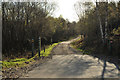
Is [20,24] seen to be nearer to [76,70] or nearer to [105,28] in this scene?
[105,28]

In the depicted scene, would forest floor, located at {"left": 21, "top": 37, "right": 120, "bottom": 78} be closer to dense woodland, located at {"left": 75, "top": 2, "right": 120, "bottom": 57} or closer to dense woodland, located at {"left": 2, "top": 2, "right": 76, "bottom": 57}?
dense woodland, located at {"left": 75, "top": 2, "right": 120, "bottom": 57}

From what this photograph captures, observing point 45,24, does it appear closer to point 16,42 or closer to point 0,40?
point 16,42

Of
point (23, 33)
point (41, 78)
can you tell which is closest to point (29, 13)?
point (23, 33)

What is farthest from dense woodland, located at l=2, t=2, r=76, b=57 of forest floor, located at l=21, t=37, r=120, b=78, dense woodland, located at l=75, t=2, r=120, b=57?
forest floor, located at l=21, t=37, r=120, b=78

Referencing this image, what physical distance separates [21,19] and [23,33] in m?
3.06

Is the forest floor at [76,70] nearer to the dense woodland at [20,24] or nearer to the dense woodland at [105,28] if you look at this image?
the dense woodland at [105,28]

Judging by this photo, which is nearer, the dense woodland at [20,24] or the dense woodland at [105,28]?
the dense woodland at [105,28]

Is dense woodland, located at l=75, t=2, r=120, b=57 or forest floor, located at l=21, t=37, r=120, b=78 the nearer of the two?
forest floor, located at l=21, t=37, r=120, b=78

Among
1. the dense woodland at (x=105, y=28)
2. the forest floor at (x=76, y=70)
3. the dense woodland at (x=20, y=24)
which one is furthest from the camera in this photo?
the dense woodland at (x=20, y=24)

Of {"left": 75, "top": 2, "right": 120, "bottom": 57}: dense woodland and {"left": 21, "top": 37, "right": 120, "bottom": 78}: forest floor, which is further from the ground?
{"left": 75, "top": 2, "right": 120, "bottom": 57}: dense woodland

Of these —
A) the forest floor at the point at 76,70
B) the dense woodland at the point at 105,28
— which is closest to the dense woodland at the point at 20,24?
the dense woodland at the point at 105,28

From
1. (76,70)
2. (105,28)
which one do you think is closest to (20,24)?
(105,28)

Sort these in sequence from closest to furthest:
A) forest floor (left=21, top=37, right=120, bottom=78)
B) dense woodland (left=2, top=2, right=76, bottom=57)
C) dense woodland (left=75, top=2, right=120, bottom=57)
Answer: forest floor (left=21, top=37, right=120, bottom=78), dense woodland (left=75, top=2, right=120, bottom=57), dense woodland (left=2, top=2, right=76, bottom=57)

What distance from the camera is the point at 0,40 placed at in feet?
80.5
